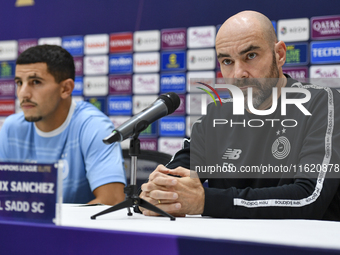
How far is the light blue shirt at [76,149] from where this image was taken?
1.56 meters

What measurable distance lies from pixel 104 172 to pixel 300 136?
32.2 inches

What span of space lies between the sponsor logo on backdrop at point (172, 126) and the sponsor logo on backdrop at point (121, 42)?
666 millimetres

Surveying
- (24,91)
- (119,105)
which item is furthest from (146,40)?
(24,91)

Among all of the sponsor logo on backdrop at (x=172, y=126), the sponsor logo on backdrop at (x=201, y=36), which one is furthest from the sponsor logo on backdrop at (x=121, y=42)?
the sponsor logo on backdrop at (x=172, y=126)

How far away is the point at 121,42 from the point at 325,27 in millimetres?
1561

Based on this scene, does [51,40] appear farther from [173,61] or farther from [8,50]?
[173,61]

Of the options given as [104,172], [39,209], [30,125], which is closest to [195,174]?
[39,209]

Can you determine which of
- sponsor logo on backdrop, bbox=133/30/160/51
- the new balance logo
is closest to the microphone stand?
the new balance logo

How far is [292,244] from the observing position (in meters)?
0.50

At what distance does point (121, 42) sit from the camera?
3170 mm

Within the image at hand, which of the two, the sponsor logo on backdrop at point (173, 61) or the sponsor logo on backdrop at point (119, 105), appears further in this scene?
the sponsor logo on backdrop at point (119, 105)

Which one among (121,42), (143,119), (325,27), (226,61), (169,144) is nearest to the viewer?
(143,119)

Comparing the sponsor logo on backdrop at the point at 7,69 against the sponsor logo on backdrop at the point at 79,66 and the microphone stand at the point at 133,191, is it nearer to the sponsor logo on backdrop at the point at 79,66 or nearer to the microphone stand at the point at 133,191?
the sponsor logo on backdrop at the point at 79,66

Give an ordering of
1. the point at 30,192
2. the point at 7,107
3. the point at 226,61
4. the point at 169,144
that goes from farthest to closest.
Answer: the point at 7,107, the point at 169,144, the point at 226,61, the point at 30,192
